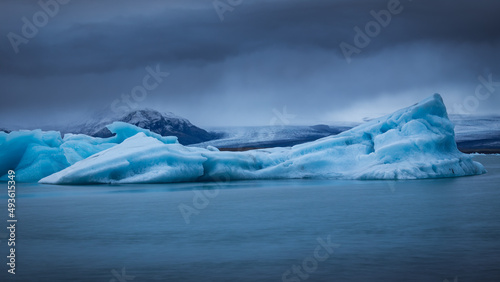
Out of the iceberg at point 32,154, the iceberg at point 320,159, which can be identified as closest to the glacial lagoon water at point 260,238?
the iceberg at point 320,159

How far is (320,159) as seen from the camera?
715 inches

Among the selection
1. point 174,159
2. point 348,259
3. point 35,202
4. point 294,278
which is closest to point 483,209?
point 348,259

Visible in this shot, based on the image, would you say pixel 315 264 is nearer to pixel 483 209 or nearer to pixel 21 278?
pixel 21 278

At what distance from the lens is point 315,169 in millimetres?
18516

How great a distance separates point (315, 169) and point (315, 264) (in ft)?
43.4

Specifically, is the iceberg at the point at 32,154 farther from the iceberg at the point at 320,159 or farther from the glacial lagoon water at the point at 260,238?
the glacial lagoon water at the point at 260,238

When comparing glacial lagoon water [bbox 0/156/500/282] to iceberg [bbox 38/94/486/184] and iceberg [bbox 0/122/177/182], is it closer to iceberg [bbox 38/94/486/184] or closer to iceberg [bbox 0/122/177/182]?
iceberg [bbox 38/94/486/184]

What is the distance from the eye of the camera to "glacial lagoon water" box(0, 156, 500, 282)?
5086 millimetres

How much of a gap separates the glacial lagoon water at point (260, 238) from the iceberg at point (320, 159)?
4352mm

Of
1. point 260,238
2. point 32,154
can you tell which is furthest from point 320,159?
point 260,238

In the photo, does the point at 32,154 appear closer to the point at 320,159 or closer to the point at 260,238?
the point at 320,159

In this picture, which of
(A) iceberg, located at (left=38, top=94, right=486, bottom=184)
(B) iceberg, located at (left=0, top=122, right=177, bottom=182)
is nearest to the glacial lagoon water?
(A) iceberg, located at (left=38, top=94, right=486, bottom=184)

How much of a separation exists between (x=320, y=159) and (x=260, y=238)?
37.7ft

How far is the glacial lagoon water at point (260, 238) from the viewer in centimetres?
509
